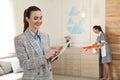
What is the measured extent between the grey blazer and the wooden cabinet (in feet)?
14.0

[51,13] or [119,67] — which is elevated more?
[51,13]

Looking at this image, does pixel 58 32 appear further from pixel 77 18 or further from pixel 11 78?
pixel 11 78

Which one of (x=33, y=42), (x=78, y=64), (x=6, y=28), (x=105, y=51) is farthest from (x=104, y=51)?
(x=33, y=42)

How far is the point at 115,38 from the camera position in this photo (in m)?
5.82

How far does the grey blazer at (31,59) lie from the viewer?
175 cm

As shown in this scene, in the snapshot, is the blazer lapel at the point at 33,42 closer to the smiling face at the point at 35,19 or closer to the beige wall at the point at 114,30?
the smiling face at the point at 35,19

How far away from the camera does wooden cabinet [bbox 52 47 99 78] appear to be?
608cm

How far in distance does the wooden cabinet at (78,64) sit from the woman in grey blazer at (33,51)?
168 inches

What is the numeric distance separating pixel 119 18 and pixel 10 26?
9.16ft

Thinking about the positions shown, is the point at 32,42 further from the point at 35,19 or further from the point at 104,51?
the point at 104,51

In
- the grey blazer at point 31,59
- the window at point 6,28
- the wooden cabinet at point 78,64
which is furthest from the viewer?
the wooden cabinet at point 78,64

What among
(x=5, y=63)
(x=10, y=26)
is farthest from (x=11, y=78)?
(x=10, y=26)

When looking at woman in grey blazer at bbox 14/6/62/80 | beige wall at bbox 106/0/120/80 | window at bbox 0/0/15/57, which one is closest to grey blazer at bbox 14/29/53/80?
woman in grey blazer at bbox 14/6/62/80

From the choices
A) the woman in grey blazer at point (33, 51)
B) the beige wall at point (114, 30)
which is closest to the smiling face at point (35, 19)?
the woman in grey blazer at point (33, 51)
